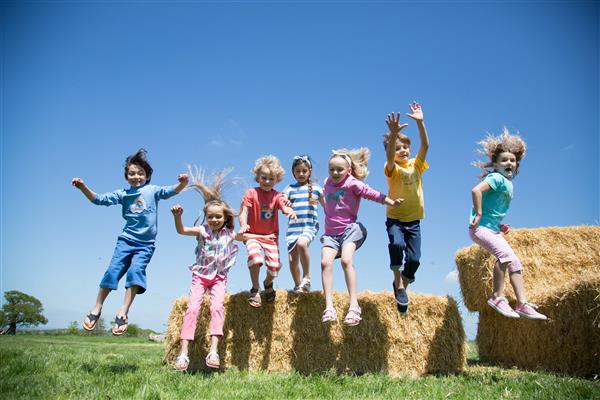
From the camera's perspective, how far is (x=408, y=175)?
607 cm

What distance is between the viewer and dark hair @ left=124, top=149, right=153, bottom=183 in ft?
20.6

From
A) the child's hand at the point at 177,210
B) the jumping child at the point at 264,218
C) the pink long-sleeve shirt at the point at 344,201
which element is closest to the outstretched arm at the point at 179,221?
the child's hand at the point at 177,210

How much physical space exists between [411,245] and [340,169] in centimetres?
138

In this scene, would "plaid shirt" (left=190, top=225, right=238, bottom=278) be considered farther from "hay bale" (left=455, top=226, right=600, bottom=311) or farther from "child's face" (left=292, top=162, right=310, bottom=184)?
"hay bale" (left=455, top=226, right=600, bottom=311)

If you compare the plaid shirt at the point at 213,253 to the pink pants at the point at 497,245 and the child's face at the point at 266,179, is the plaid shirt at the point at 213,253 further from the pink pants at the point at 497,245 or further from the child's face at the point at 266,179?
the pink pants at the point at 497,245

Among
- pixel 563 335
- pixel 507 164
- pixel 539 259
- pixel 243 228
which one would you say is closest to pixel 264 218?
pixel 243 228

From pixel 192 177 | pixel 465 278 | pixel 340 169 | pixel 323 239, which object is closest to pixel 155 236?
pixel 192 177

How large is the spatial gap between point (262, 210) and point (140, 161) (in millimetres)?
1843

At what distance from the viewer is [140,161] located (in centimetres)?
629

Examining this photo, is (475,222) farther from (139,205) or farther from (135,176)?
(135,176)

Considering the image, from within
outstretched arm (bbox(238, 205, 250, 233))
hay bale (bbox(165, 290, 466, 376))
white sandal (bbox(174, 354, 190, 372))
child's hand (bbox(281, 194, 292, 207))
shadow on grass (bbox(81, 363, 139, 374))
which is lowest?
shadow on grass (bbox(81, 363, 139, 374))

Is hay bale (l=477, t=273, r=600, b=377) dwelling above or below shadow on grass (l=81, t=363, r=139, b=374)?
above

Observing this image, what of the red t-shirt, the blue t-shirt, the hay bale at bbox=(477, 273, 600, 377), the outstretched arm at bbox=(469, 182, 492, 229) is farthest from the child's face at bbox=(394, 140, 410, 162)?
the blue t-shirt

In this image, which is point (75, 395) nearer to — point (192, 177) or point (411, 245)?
point (192, 177)
